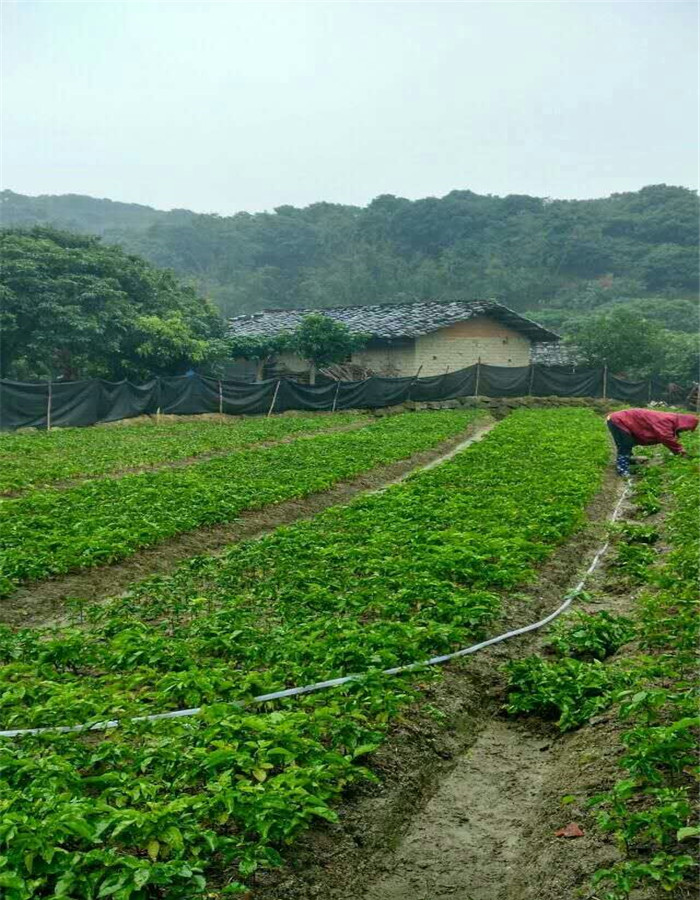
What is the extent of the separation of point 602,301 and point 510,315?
Result: 3202 centimetres

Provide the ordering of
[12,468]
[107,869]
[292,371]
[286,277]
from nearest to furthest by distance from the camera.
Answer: [107,869] < [12,468] < [292,371] < [286,277]

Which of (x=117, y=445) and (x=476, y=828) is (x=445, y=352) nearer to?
(x=117, y=445)

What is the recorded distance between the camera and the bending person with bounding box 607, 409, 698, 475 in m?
16.0

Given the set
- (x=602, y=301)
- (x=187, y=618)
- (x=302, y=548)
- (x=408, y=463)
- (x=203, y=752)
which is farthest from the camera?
(x=602, y=301)

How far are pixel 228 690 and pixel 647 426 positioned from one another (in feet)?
40.7

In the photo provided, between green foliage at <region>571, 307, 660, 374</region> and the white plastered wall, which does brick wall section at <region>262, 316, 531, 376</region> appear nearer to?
the white plastered wall

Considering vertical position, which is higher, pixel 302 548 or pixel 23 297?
pixel 23 297

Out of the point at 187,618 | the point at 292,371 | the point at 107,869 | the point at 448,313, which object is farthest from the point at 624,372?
the point at 107,869

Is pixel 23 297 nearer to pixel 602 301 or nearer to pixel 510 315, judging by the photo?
pixel 510 315

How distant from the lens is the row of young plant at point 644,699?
12.7 ft

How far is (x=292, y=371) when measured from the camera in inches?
1636

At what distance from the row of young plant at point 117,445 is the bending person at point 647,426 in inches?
361

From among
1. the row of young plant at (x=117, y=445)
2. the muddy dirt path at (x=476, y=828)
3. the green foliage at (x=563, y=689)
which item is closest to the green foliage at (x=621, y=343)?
the row of young plant at (x=117, y=445)

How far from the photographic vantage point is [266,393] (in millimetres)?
32375
